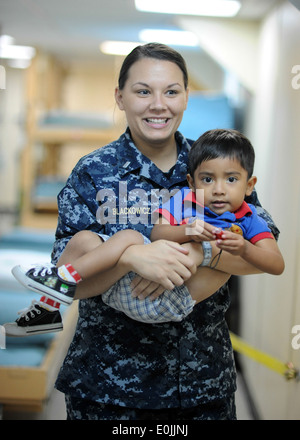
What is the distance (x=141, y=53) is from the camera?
1.09 meters

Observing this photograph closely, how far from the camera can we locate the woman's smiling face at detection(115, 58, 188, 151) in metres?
1.08

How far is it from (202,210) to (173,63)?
35 centimetres

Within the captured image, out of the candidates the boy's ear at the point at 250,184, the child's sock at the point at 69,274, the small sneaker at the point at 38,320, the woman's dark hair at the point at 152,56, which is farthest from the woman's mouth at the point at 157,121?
the small sneaker at the point at 38,320

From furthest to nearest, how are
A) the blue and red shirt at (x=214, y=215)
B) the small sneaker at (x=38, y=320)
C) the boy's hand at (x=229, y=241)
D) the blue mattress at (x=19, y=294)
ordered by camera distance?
the blue mattress at (x=19, y=294) → the small sneaker at (x=38, y=320) → the blue and red shirt at (x=214, y=215) → the boy's hand at (x=229, y=241)

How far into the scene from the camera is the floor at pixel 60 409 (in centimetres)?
140

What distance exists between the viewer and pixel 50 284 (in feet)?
3.20

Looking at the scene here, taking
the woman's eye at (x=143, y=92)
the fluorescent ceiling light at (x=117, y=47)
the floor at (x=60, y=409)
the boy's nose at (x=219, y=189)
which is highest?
the fluorescent ceiling light at (x=117, y=47)

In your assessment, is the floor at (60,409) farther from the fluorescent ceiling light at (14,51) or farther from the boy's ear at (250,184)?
the fluorescent ceiling light at (14,51)

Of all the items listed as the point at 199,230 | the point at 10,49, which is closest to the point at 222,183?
the point at 199,230

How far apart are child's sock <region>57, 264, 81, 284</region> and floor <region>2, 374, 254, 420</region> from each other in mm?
511

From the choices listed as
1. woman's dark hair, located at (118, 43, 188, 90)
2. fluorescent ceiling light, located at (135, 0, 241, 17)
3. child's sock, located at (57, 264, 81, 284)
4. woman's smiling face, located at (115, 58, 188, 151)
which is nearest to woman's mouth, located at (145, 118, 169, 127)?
woman's smiling face, located at (115, 58, 188, 151)

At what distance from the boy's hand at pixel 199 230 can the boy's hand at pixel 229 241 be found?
2cm

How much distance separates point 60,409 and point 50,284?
63cm

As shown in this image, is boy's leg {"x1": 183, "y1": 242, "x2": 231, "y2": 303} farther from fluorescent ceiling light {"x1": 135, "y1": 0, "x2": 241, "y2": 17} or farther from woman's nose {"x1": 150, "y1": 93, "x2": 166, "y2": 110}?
fluorescent ceiling light {"x1": 135, "y1": 0, "x2": 241, "y2": 17}
